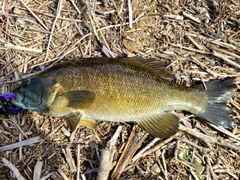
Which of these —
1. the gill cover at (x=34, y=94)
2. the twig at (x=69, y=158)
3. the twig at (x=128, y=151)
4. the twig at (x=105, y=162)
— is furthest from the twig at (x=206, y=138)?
the gill cover at (x=34, y=94)

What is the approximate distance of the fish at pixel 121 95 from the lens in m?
3.75

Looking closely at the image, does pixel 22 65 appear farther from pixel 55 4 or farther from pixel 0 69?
pixel 55 4

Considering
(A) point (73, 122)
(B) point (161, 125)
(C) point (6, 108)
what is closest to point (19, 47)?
(C) point (6, 108)

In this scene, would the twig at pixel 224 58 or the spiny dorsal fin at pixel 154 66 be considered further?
the twig at pixel 224 58

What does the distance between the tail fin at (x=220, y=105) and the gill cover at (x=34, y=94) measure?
80.3 inches

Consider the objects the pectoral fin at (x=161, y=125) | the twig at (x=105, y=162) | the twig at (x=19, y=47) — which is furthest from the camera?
the twig at (x=19, y=47)

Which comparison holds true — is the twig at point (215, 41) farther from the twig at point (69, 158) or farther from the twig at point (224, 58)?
the twig at point (69, 158)

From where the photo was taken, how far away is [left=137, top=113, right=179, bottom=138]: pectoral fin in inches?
155

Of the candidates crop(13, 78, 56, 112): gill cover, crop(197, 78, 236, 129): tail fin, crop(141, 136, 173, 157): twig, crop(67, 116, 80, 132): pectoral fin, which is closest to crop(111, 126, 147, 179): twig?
crop(141, 136, 173, 157): twig

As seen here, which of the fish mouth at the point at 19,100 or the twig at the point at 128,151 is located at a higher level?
the fish mouth at the point at 19,100

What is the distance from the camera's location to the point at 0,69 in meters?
4.23

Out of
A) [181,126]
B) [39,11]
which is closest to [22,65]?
[39,11]

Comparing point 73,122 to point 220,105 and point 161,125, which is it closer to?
point 161,125

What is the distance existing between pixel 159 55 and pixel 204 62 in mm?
667
